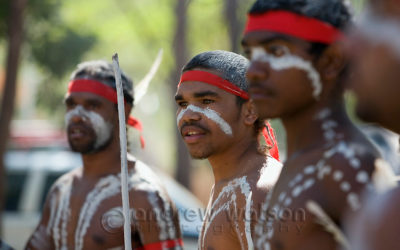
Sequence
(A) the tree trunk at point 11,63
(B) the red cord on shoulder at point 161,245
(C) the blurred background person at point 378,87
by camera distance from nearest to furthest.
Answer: (C) the blurred background person at point 378,87 < (B) the red cord on shoulder at point 161,245 < (A) the tree trunk at point 11,63

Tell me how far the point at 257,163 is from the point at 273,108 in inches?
42.9

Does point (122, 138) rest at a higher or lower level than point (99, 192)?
higher

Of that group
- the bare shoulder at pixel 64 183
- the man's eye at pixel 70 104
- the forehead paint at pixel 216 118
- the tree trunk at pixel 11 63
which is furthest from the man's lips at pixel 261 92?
the tree trunk at pixel 11 63

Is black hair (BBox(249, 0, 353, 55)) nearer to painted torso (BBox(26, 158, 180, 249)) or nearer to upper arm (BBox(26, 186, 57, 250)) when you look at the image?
painted torso (BBox(26, 158, 180, 249))

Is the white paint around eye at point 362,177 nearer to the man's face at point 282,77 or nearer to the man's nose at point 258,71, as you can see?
the man's face at point 282,77

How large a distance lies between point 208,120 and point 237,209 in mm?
538

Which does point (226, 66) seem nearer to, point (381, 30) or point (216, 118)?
point (216, 118)

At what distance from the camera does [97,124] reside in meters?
4.22

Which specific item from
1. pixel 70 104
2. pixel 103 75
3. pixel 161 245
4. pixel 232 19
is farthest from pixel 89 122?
pixel 232 19

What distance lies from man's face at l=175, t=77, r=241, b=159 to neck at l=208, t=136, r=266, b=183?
0.05m

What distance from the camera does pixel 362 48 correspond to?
1744 millimetres

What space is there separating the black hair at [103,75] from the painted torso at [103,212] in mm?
572

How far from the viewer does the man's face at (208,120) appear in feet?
11.0

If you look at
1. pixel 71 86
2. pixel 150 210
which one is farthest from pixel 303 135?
→ pixel 71 86
